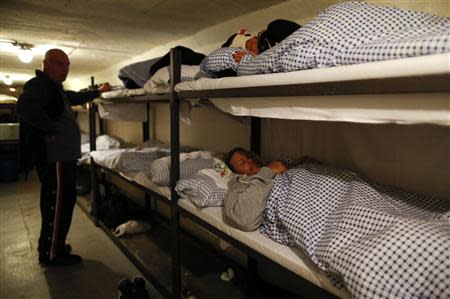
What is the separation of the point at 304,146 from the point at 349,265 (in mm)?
949

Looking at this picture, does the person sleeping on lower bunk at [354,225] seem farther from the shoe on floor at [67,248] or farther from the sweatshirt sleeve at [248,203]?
the shoe on floor at [67,248]

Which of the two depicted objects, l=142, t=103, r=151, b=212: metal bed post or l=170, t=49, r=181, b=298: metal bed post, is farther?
l=142, t=103, r=151, b=212: metal bed post

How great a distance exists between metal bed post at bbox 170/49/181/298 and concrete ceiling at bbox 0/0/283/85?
0.47 metres

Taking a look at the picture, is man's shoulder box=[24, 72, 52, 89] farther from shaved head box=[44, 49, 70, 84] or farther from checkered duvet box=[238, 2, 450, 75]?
checkered duvet box=[238, 2, 450, 75]

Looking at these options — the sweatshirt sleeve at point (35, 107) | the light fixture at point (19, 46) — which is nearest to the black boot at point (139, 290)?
the sweatshirt sleeve at point (35, 107)

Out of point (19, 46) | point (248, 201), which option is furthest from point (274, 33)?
point (19, 46)

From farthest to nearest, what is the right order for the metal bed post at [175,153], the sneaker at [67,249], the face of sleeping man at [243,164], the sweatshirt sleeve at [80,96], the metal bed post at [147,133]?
the metal bed post at [147,133]
the sweatshirt sleeve at [80,96]
the sneaker at [67,249]
the face of sleeping man at [243,164]
the metal bed post at [175,153]

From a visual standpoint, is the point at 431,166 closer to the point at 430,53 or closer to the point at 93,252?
the point at 430,53

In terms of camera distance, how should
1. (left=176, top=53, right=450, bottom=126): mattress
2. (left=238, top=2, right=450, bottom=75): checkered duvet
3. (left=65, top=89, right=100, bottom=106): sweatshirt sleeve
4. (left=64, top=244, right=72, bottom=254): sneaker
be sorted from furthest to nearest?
1. (left=65, top=89, right=100, bottom=106): sweatshirt sleeve
2. (left=64, top=244, right=72, bottom=254): sneaker
3. (left=238, top=2, right=450, bottom=75): checkered duvet
4. (left=176, top=53, right=450, bottom=126): mattress

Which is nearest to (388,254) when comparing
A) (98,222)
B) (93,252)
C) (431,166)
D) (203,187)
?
(431,166)

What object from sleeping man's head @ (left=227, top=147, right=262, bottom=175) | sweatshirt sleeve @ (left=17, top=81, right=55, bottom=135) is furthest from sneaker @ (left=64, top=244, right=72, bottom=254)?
sleeping man's head @ (left=227, top=147, right=262, bottom=175)

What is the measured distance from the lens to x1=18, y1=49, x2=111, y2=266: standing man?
2062 mm

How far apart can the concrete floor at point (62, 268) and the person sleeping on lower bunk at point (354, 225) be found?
3.85 feet

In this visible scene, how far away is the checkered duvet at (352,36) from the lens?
0.72m
